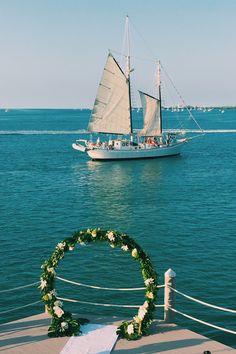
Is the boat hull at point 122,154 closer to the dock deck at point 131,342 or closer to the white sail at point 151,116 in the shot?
the white sail at point 151,116

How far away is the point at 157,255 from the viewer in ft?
99.7

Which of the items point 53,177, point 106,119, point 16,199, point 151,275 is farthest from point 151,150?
point 151,275

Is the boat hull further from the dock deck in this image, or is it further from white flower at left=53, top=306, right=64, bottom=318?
the dock deck

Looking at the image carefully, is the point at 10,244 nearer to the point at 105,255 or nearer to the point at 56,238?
the point at 56,238

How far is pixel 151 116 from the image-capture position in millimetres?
92312

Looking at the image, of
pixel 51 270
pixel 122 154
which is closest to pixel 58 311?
pixel 51 270

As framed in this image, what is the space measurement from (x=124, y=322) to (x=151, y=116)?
3197 inches

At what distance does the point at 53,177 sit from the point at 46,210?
22239 millimetres

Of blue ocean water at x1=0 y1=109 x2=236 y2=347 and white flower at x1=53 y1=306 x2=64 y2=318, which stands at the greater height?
white flower at x1=53 y1=306 x2=64 y2=318

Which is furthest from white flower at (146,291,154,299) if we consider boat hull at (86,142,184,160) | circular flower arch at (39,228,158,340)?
boat hull at (86,142,184,160)

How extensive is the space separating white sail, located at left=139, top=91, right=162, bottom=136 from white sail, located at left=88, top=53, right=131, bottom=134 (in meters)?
5.33

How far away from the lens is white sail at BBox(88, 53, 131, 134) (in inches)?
3312

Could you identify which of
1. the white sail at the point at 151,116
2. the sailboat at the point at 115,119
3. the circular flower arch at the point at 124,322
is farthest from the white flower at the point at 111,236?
the white sail at the point at 151,116

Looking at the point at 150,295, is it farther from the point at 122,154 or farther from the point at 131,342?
the point at 122,154
